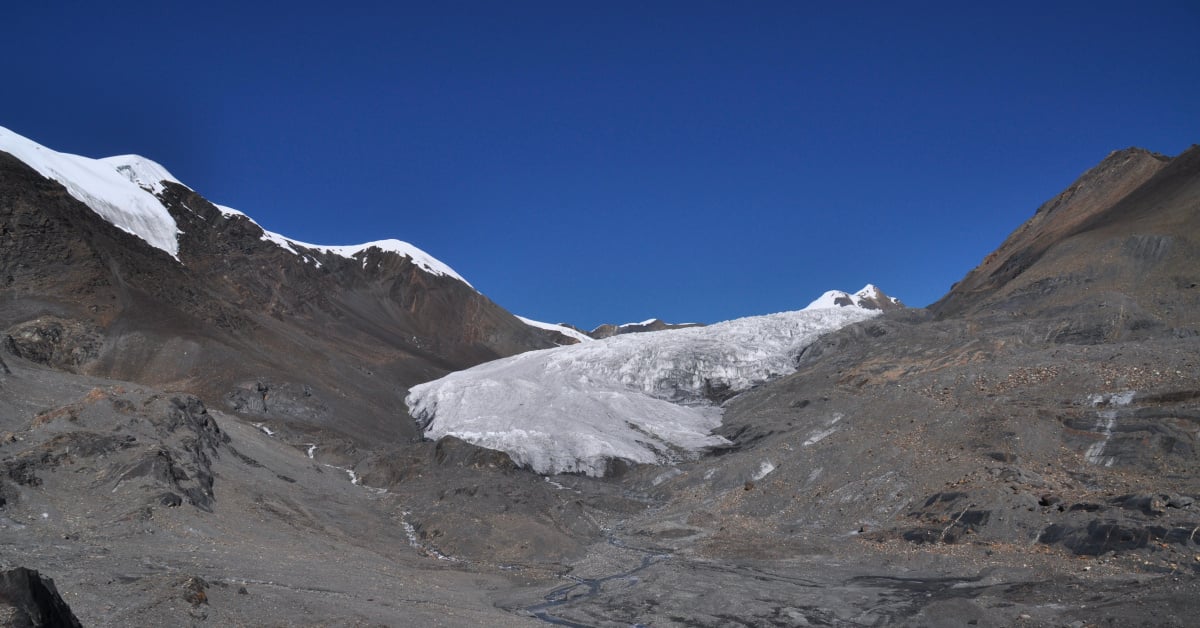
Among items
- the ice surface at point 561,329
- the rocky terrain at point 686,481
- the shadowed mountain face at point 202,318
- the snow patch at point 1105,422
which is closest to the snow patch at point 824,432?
the rocky terrain at point 686,481

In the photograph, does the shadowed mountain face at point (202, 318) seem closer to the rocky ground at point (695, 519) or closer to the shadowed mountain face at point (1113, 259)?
the rocky ground at point (695, 519)

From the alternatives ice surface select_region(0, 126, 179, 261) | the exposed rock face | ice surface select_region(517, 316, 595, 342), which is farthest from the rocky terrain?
ice surface select_region(517, 316, 595, 342)

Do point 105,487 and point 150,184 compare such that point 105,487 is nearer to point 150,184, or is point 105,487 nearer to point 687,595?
point 687,595

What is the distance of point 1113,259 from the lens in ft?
184

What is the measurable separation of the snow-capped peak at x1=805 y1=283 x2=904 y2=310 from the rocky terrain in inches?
4309

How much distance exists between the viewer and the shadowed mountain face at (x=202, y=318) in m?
65.8

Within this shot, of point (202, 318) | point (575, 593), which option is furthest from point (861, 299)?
point (575, 593)

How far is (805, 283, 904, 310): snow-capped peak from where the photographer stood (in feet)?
607

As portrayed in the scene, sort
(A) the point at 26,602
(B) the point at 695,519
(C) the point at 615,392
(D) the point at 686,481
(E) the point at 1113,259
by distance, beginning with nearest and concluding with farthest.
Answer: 1. (A) the point at 26,602
2. (B) the point at 695,519
3. (D) the point at 686,481
4. (E) the point at 1113,259
5. (C) the point at 615,392

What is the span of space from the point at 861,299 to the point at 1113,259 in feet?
443

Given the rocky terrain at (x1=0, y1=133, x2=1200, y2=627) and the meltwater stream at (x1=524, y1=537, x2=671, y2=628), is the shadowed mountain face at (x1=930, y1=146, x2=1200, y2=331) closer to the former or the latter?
the rocky terrain at (x1=0, y1=133, x2=1200, y2=627)

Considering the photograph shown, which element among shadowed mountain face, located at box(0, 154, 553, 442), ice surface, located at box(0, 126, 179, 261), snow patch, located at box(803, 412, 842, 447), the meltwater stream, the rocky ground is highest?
ice surface, located at box(0, 126, 179, 261)

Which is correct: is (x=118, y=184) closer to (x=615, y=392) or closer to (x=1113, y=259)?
(x=615, y=392)

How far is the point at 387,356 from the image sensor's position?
99.2 m
